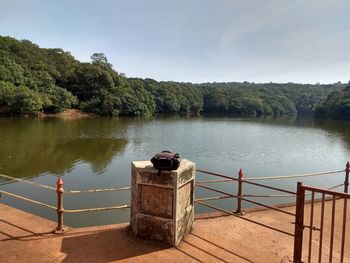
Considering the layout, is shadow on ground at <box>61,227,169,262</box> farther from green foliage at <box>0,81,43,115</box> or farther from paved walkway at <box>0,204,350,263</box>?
green foliage at <box>0,81,43,115</box>

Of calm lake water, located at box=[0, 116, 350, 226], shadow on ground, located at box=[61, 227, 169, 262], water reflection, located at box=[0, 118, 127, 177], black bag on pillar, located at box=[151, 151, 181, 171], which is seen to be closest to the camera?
shadow on ground, located at box=[61, 227, 169, 262]

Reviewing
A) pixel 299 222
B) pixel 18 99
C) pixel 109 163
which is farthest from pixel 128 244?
pixel 18 99

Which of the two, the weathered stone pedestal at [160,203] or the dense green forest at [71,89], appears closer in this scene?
the weathered stone pedestal at [160,203]

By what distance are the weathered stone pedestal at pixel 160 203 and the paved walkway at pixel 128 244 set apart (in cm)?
19

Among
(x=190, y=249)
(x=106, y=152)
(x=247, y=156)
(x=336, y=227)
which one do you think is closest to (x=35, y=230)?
(x=190, y=249)

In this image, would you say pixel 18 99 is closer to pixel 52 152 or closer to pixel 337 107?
pixel 52 152

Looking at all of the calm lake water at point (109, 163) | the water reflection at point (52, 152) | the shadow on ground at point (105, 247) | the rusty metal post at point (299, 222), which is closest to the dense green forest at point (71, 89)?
the water reflection at point (52, 152)

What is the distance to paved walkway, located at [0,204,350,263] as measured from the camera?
4.72 meters

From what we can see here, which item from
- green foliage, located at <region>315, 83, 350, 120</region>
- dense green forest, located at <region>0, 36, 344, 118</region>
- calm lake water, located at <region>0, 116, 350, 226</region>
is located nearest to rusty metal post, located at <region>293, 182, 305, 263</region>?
calm lake water, located at <region>0, 116, 350, 226</region>

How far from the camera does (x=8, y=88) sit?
45.4 m

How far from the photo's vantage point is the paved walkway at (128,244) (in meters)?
4.72

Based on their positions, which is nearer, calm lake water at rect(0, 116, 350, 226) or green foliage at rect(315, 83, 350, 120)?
calm lake water at rect(0, 116, 350, 226)

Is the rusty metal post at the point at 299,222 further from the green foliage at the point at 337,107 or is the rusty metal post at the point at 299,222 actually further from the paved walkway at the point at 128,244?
the green foliage at the point at 337,107

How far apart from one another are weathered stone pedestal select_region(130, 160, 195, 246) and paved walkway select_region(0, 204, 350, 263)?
188 millimetres
